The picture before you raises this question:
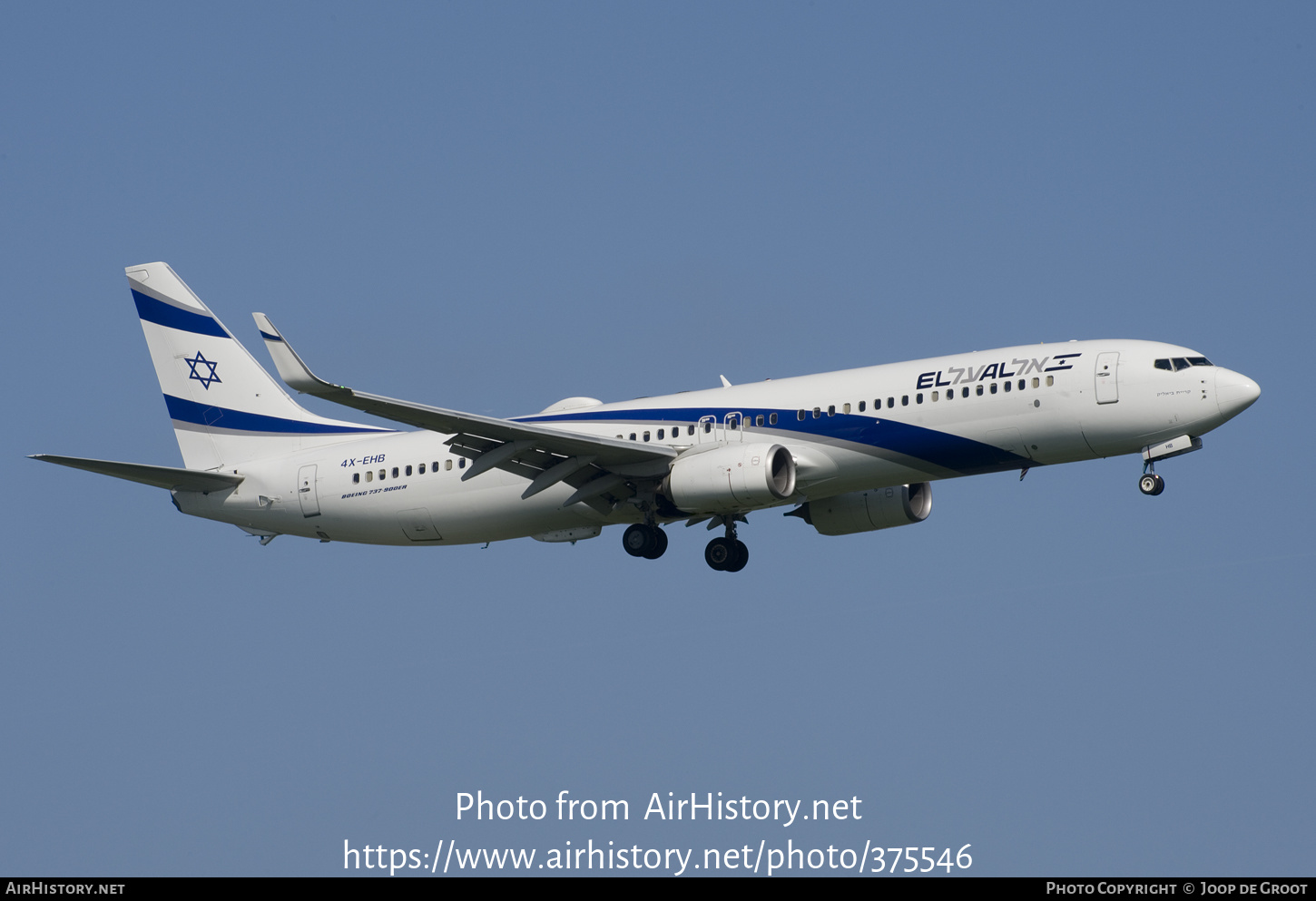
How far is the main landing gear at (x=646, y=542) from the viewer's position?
141ft

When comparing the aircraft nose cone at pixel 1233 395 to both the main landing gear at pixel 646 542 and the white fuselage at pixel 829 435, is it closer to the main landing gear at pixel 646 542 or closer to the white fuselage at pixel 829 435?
the white fuselage at pixel 829 435

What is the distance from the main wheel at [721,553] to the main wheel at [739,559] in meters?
0.07

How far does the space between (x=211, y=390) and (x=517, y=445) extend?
534 inches

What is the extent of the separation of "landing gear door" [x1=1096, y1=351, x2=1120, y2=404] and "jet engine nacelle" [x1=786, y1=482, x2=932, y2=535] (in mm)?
7677

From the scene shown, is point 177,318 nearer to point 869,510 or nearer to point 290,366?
point 290,366

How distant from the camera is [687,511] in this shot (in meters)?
41.3

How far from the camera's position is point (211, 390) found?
162 ft

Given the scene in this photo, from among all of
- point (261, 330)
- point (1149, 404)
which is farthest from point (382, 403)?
point (1149, 404)

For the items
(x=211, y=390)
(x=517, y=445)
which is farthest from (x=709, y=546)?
(x=211, y=390)

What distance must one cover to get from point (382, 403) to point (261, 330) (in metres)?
3.19

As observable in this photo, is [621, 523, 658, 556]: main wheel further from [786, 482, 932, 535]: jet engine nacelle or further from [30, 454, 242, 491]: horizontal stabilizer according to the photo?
[30, 454, 242, 491]: horizontal stabilizer

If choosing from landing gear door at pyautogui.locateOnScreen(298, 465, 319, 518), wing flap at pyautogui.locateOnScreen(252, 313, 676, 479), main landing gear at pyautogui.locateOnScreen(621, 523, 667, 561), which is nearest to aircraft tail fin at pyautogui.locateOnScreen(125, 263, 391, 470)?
landing gear door at pyautogui.locateOnScreen(298, 465, 319, 518)

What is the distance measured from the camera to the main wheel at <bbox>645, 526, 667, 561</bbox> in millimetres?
42969

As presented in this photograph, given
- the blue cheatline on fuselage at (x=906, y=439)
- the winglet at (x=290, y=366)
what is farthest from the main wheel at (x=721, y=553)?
the winglet at (x=290, y=366)
